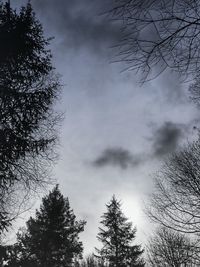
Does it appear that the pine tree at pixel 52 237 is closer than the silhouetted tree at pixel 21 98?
No

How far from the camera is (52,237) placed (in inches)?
850

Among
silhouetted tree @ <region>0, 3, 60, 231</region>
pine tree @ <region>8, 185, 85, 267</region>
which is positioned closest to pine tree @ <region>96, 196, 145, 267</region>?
pine tree @ <region>8, 185, 85, 267</region>

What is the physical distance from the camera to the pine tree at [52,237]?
68.4 feet

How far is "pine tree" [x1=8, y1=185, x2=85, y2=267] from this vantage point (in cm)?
2086

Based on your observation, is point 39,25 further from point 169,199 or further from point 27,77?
point 169,199

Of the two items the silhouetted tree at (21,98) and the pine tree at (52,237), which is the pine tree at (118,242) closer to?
the pine tree at (52,237)

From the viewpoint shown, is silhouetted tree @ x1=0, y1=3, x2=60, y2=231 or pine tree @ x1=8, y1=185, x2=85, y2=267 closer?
silhouetted tree @ x1=0, y1=3, x2=60, y2=231

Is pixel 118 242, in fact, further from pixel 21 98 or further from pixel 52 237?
pixel 21 98

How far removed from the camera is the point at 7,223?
8867 millimetres

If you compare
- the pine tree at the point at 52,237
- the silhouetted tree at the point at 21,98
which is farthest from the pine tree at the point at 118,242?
the silhouetted tree at the point at 21,98

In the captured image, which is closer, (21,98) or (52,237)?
(21,98)

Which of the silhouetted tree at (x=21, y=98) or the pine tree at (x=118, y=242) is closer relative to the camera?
the silhouetted tree at (x=21, y=98)

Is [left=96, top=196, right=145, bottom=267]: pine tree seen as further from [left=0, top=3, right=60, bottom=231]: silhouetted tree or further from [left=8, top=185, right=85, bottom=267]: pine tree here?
[left=0, top=3, right=60, bottom=231]: silhouetted tree

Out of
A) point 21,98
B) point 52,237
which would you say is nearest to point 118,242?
point 52,237
